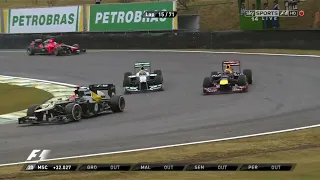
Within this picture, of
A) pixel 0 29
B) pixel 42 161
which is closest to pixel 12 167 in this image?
pixel 42 161

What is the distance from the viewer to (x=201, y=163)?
10.8m

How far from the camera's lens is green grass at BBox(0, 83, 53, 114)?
22.1 meters

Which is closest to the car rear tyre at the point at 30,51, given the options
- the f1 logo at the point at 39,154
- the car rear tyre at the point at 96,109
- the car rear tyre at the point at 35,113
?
the car rear tyre at the point at 96,109

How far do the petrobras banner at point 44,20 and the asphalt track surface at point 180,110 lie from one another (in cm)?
1123

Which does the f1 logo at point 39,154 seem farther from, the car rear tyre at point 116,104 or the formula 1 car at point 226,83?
the formula 1 car at point 226,83

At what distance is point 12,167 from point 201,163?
352cm

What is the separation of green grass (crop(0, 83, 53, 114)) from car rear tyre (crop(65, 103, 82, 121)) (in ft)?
13.3

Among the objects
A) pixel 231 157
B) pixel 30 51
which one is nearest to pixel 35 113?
pixel 231 157

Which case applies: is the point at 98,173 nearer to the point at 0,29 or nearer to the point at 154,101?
the point at 154,101

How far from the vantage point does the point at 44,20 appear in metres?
45.1

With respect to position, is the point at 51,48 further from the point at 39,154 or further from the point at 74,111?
the point at 39,154

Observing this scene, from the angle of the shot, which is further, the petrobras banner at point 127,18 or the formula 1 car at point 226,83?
the petrobras banner at point 127,18

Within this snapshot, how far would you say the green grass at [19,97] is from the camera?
72.5ft

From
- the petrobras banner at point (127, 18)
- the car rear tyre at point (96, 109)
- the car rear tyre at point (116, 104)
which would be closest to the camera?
the car rear tyre at point (96, 109)
